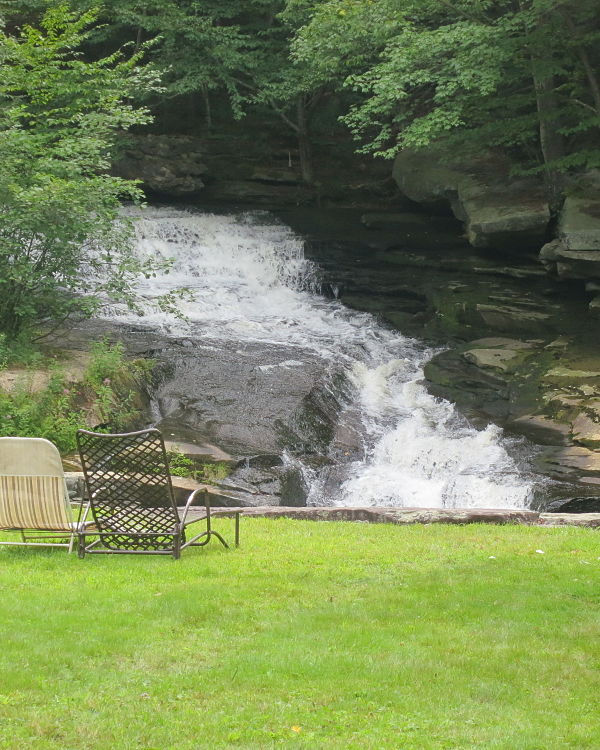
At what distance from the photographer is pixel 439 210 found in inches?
889

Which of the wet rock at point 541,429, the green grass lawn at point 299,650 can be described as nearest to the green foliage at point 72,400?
the green grass lawn at point 299,650

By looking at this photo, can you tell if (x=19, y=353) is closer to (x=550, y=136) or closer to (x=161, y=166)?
(x=550, y=136)

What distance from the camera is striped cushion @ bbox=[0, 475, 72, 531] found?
6.80 meters

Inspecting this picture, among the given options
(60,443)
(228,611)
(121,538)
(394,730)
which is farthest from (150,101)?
(394,730)

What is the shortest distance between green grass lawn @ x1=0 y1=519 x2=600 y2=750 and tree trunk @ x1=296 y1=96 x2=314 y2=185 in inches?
789

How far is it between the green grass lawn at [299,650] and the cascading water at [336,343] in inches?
215

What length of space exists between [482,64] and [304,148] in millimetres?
9514

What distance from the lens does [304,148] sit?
2617cm

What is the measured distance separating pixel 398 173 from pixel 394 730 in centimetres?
1964

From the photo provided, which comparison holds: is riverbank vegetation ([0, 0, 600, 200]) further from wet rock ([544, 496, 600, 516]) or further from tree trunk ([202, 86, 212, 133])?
wet rock ([544, 496, 600, 516])

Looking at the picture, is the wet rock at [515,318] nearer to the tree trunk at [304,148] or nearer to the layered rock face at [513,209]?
the layered rock face at [513,209]

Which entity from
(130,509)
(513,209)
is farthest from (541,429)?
(130,509)

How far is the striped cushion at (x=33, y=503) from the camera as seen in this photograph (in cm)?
680

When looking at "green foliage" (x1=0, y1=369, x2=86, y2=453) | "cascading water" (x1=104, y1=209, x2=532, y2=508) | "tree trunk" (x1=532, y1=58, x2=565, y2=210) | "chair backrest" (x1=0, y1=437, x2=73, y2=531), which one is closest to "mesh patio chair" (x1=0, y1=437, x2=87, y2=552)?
"chair backrest" (x1=0, y1=437, x2=73, y2=531)
